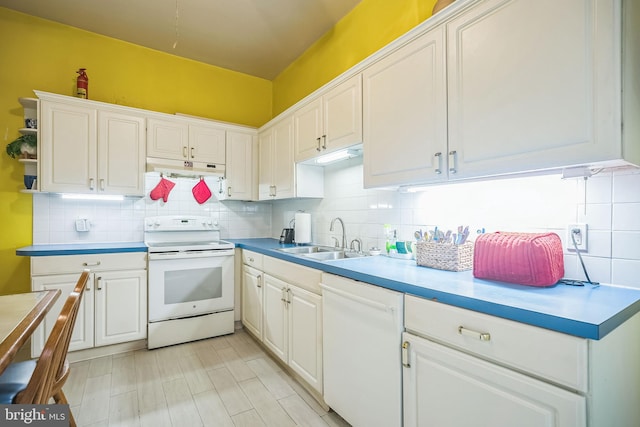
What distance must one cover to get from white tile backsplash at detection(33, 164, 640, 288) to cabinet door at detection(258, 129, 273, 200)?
0.34 metres

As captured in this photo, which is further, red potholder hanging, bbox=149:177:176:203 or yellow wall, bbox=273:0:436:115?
red potholder hanging, bbox=149:177:176:203

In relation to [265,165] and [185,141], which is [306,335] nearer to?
[265,165]

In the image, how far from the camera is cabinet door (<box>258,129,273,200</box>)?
3.14m

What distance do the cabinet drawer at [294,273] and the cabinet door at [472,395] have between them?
722mm

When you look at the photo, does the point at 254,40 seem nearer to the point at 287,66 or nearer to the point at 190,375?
the point at 287,66

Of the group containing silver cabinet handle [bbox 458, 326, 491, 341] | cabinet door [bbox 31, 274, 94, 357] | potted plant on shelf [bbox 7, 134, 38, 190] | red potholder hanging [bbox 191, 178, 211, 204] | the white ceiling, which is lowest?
cabinet door [bbox 31, 274, 94, 357]

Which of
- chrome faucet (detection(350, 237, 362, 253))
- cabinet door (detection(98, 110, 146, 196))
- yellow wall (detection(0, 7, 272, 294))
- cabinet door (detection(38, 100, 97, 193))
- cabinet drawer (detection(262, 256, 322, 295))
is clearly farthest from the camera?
cabinet door (detection(98, 110, 146, 196))

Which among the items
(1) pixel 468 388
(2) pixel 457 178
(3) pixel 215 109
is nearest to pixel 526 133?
(2) pixel 457 178

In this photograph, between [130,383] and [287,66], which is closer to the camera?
[130,383]

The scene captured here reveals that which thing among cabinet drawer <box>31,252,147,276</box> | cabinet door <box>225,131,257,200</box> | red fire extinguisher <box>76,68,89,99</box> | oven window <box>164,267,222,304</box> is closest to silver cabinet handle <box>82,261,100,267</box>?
cabinet drawer <box>31,252,147,276</box>

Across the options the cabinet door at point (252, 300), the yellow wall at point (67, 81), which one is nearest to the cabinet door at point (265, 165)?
the yellow wall at point (67, 81)

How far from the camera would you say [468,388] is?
41.4 inches

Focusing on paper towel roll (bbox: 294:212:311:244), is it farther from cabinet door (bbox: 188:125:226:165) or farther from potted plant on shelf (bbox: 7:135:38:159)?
potted plant on shelf (bbox: 7:135:38:159)

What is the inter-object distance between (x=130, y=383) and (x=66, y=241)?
1.53 metres
